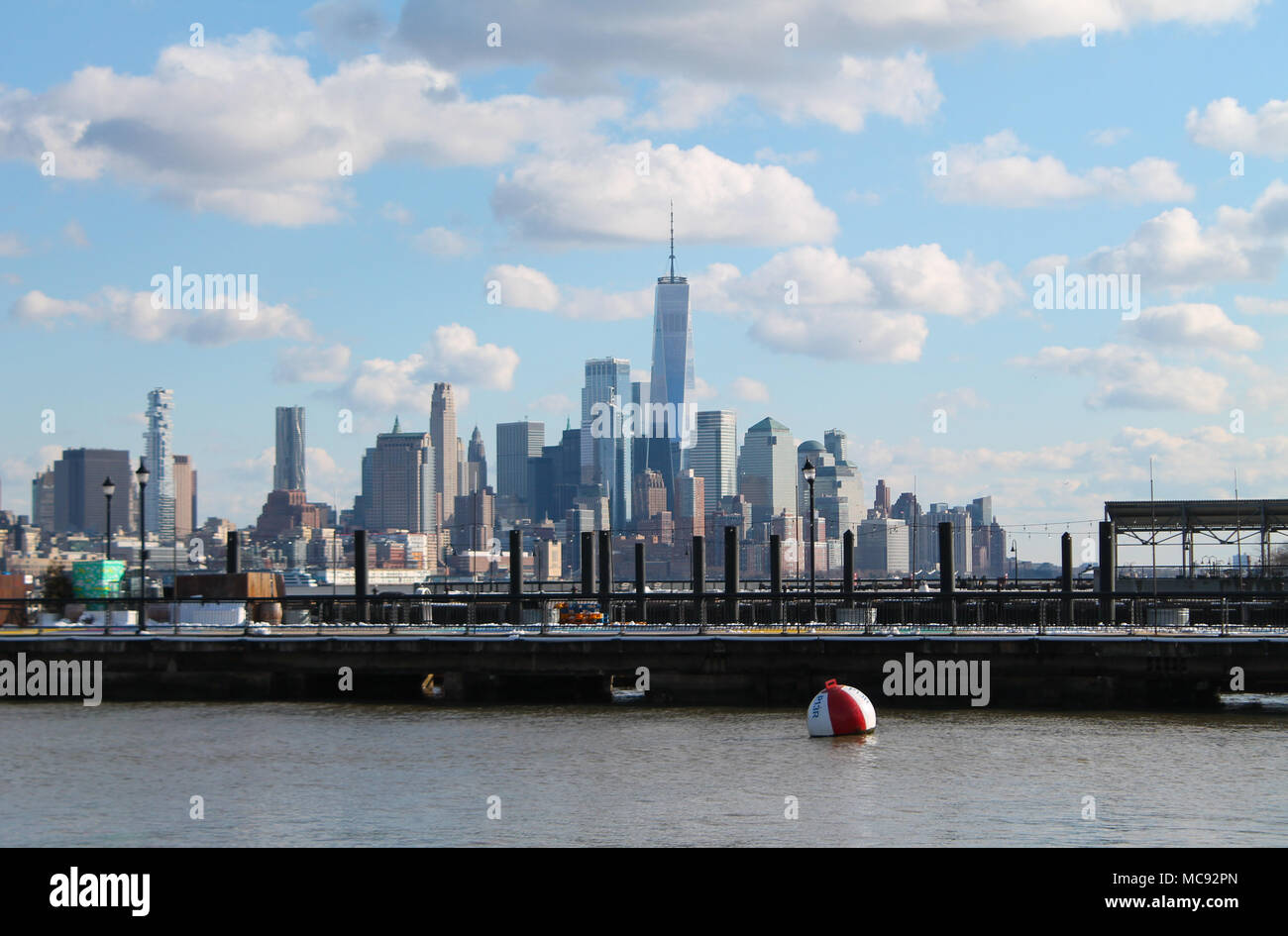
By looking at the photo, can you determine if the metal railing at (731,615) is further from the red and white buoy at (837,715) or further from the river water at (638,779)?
the red and white buoy at (837,715)

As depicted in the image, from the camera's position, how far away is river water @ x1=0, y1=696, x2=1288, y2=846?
2308 centimetres

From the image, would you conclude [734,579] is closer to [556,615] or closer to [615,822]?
[556,615]

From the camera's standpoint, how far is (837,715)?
109ft

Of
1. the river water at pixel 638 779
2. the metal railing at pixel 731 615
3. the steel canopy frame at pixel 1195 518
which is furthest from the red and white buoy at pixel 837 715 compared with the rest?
the steel canopy frame at pixel 1195 518

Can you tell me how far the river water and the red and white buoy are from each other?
0.37 meters

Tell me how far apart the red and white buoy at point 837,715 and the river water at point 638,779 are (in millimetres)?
369

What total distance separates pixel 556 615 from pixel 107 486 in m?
17.4

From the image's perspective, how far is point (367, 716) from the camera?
129 ft

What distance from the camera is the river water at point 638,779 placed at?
23.1m

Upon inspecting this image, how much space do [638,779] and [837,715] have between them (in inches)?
270

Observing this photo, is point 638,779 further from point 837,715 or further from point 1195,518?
point 1195,518

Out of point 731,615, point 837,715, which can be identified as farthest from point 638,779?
point 731,615
